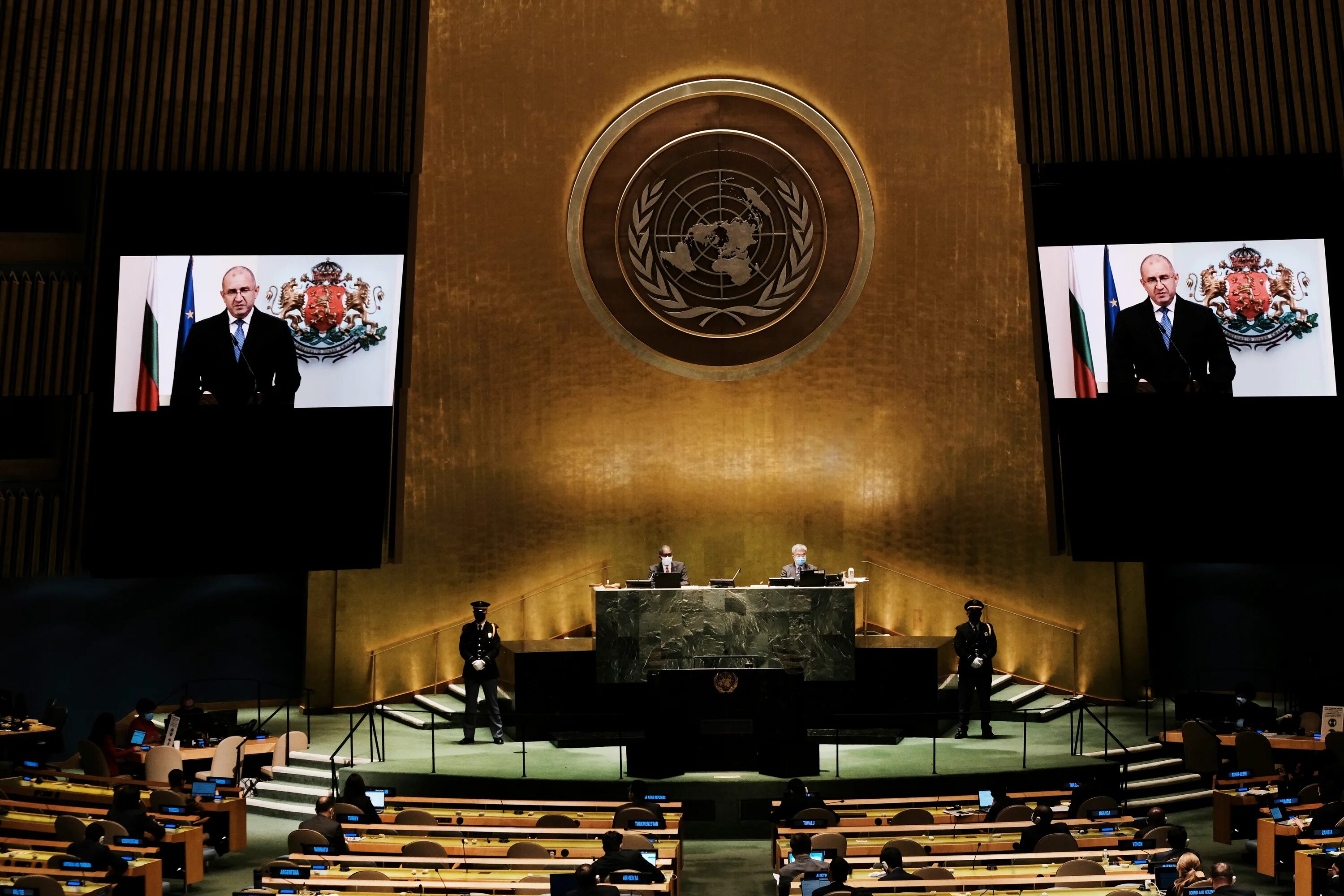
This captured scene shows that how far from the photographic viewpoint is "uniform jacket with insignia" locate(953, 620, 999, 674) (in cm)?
1445

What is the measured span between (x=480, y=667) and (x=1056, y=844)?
21.3ft

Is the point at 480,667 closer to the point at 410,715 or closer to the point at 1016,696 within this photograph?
the point at 410,715

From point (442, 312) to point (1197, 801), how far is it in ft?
31.6

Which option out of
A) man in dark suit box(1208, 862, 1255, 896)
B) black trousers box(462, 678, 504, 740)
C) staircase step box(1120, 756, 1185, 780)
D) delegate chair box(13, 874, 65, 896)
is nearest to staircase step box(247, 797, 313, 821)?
black trousers box(462, 678, 504, 740)

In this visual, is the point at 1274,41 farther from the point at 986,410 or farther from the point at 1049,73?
the point at 986,410

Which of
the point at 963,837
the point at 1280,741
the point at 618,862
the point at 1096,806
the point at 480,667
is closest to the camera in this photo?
the point at 618,862

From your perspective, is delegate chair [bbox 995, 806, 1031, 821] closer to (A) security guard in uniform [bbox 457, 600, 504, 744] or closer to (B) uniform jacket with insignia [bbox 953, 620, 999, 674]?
(B) uniform jacket with insignia [bbox 953, 620, 999, 674]

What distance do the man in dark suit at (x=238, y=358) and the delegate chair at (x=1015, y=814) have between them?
320 inches

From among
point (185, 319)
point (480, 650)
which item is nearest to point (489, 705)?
point (480, 650)

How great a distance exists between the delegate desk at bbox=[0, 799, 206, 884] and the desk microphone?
5043 mm

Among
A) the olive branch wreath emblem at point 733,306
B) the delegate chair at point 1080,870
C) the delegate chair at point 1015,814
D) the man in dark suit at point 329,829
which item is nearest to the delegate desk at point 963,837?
the delegate chair at point 1015,814

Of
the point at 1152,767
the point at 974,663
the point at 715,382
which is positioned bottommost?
the point at 1152,767

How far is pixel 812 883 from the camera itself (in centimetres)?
859

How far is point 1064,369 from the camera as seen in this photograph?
48.0 ft
